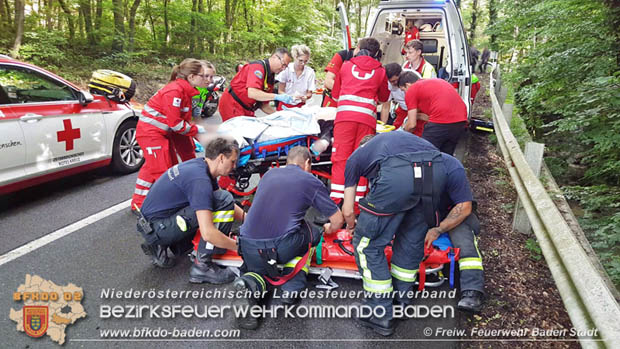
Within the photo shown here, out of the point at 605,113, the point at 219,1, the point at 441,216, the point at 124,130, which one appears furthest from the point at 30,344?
the point at 219,1

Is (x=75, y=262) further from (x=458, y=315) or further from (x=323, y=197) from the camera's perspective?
(x=458, y=315)

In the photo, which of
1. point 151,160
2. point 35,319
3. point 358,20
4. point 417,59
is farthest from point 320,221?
point 358,20

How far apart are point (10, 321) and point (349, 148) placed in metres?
2.94

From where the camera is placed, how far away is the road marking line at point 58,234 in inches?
129

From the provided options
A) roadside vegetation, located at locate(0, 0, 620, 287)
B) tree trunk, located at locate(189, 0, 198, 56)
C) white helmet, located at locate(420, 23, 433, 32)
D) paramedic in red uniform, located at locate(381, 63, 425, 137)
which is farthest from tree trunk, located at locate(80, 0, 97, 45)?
paramedic in red uniform, located at locate(381, 63, 425, 137)

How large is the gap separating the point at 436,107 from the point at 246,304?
2.92 meters

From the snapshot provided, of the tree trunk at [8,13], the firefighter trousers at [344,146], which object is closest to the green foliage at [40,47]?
the tree trunk at [8,13]

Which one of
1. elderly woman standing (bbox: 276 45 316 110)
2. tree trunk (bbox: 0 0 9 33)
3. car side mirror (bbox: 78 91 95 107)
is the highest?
tree trunk (bbox: 0 0 9 33)

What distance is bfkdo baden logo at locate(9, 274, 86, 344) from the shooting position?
250 centimetres

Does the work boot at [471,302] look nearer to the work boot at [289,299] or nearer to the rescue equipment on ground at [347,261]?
the rescue equipment on ground at [347,261]

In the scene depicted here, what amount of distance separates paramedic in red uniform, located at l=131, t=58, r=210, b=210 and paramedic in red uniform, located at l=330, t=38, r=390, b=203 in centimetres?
148

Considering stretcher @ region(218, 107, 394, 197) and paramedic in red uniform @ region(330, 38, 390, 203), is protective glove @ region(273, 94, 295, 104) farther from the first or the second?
paramedic in red uniform @ region(330, 38, 390, 203)

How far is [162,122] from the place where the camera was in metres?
4.09

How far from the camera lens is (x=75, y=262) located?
3223 mm
